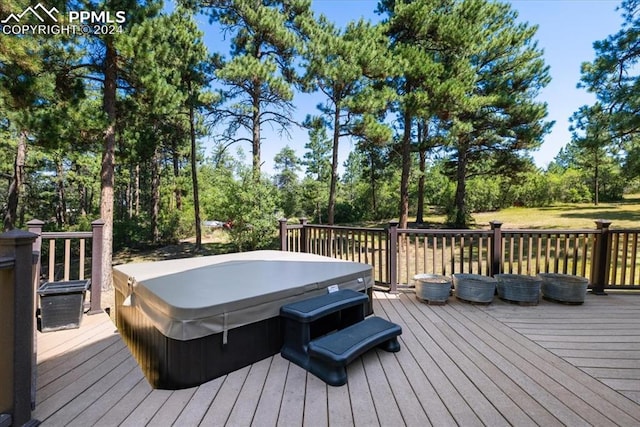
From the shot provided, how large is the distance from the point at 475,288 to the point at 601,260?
1.95 meters

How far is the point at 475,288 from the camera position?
357cm

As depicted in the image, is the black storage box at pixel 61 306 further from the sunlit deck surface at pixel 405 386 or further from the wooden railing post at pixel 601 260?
the wooden railing post at pixel 601 260

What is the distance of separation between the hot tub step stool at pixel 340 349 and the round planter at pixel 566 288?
2.64 metres

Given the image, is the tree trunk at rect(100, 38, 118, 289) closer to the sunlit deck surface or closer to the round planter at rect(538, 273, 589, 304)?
the sunlit deck surface

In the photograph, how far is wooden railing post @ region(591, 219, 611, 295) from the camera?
3.88 meters

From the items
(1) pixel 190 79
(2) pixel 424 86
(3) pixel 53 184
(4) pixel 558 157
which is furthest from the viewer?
(4) pixel 558 157

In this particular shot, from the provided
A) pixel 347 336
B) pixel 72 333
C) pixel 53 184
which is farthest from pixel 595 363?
pixel 53 184

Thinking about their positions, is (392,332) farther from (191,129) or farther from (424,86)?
(191,129)

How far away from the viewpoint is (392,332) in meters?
2.32

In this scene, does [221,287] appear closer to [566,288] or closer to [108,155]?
[566,288]

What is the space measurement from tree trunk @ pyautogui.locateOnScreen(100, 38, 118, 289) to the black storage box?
9.98 feet

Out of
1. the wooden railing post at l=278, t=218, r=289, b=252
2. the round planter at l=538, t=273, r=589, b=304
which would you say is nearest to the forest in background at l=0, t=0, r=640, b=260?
the wooden railing post at l=278, t=218, r=289, b=252

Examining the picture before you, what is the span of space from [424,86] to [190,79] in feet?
25.1

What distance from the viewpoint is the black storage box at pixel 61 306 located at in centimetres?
282
